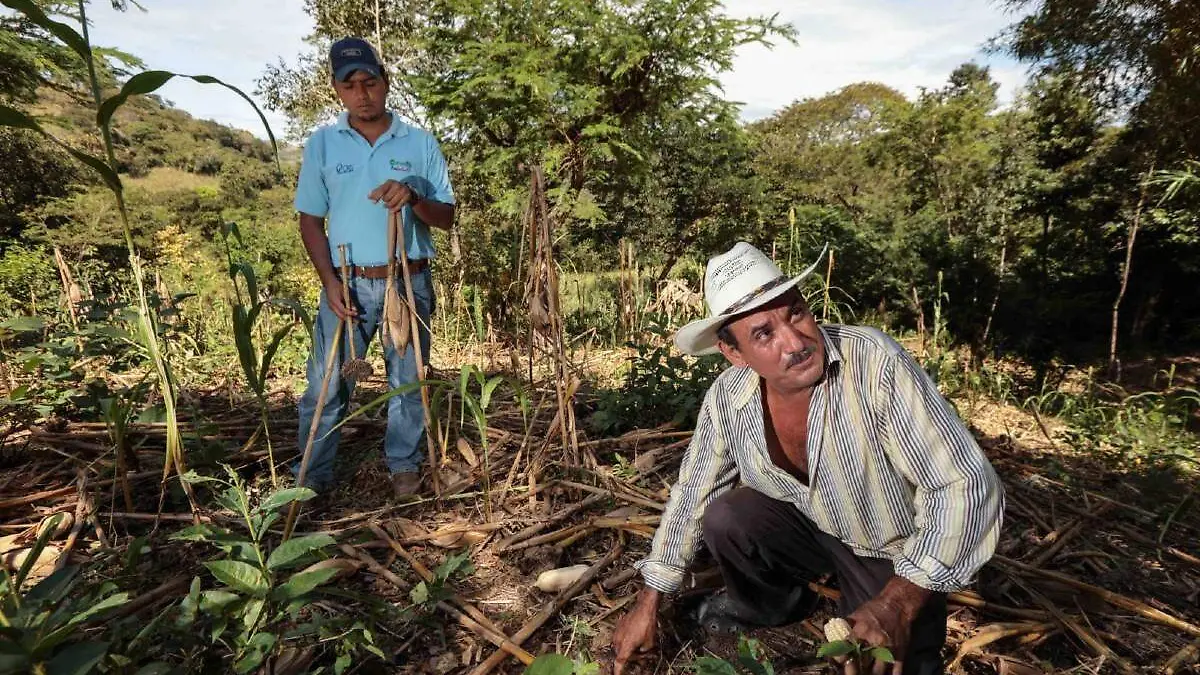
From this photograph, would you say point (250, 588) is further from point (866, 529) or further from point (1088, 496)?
point (1088, 496)

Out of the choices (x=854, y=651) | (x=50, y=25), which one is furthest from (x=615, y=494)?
(x=50, y=25)

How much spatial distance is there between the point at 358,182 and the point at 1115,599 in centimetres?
276

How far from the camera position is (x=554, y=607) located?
1604mm

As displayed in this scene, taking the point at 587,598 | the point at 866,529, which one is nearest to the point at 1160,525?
the point at 866,529

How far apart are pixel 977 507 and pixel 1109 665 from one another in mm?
755

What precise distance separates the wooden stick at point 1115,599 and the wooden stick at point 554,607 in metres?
1.22

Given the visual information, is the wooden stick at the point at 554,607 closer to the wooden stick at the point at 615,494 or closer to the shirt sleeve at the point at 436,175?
the wooden stick at the point at 615,494

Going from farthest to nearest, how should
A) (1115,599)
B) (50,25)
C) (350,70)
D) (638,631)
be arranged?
(350,70), (1115,599), (638,631), (50,25)

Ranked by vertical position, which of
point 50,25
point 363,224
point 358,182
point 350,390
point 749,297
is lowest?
point 350,390

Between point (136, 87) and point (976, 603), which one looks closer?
point (136, 87)

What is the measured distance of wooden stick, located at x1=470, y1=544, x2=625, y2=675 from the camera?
1.42 metres

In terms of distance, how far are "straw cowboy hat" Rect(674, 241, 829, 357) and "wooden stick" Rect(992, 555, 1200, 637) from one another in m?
1.26

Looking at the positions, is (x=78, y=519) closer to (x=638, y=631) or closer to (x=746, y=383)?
(x=638, y=631)

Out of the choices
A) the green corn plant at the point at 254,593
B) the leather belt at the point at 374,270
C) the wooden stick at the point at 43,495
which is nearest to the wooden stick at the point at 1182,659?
the green corn plant at the point at 254,593
